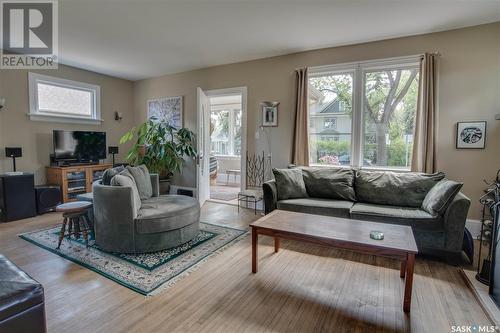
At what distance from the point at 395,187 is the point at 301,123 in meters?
1.70

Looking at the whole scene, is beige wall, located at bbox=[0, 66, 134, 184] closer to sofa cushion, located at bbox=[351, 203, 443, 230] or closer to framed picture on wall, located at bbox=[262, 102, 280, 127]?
framed picture on wall, located at bbox=[262, 102, 280, 127]

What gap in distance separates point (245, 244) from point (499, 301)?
2264mm

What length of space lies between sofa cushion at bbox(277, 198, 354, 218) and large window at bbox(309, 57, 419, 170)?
102 centimetres

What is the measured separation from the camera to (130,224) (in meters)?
2.75

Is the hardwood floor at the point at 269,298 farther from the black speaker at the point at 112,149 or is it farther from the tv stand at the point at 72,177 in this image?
the black speaker at the point at 112,149

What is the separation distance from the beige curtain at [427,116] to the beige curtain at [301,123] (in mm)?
1551

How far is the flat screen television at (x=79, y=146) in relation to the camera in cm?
488

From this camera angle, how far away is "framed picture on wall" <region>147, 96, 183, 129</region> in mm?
5785

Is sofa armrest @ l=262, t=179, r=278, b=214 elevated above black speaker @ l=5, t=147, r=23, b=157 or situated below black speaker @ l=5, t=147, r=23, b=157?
below

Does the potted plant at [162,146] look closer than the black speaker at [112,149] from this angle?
Yes

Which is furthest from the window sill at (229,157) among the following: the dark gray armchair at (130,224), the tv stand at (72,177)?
the dark gray armchair at (130,224)

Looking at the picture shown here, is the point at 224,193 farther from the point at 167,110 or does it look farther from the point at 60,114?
the point at 60,114

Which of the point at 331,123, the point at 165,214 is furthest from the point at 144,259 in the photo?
the point at 331,123

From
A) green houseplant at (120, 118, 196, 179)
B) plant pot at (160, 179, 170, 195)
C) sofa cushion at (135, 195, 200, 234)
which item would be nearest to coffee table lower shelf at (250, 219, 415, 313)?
sofa cushion at (135, 195, 200, 234)
